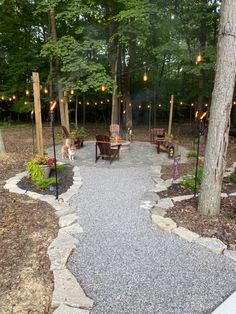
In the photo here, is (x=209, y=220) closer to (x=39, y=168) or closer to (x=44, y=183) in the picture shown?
(x=44, y=183)

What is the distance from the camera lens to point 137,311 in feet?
7.52

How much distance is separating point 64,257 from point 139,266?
2.66 ft

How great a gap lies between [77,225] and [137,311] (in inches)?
68.1

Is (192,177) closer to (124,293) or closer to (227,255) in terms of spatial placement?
(227,255)

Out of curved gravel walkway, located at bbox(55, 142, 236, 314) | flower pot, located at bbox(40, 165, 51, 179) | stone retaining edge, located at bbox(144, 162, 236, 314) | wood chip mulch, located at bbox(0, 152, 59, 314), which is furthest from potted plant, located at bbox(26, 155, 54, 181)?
stone retaining edge, located at bbox(144, 162, 236, 314)

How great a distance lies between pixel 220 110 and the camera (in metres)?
3.71

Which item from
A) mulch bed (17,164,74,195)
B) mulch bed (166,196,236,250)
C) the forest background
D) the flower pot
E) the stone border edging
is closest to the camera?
the stone border edging

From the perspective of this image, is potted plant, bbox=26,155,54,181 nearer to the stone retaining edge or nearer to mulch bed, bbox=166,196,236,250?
the stone retaining edge

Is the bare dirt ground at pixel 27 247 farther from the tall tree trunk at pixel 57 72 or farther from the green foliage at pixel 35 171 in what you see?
the tall tree trunk at pixel 57 72

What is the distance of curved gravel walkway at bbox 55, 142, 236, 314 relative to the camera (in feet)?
7.88

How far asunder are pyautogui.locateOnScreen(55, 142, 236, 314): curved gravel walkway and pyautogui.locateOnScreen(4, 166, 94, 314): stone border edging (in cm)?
8

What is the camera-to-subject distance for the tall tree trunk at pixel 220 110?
11.7 ft

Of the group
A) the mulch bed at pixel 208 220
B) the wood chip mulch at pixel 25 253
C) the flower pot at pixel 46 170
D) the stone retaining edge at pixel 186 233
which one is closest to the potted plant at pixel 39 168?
the flower pot at pixel 46 170

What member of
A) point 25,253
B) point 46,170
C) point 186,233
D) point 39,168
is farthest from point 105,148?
point 25,253
